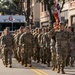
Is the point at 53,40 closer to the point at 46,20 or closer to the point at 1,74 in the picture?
the point at 1,74

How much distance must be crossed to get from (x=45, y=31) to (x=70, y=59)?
1.95 metres

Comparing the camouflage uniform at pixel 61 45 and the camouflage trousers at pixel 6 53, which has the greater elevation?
the camouflage uniform at pixel 61 45

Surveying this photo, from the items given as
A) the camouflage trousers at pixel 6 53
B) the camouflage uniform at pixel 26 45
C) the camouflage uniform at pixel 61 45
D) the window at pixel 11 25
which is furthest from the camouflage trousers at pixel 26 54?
the window at pixel 11 25

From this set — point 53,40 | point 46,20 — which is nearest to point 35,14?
point 46,20

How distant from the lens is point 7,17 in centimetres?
2761

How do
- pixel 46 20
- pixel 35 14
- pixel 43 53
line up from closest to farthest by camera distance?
pixel 43 53
pixel 46 20
pixel 35 14

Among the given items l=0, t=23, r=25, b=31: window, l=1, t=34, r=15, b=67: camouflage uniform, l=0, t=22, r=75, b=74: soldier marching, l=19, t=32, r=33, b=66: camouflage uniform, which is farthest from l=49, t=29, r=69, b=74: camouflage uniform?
l=0, t=23, r=25, b=31: window

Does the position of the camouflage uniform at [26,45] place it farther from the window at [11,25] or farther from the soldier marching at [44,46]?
the window at [11,25]

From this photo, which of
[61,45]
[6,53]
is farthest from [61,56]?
[6,53]

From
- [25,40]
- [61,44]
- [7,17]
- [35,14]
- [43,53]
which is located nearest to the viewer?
[61,44]

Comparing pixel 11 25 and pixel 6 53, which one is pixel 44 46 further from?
pixel 11 25

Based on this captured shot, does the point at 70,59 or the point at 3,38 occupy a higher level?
the point at 3,38

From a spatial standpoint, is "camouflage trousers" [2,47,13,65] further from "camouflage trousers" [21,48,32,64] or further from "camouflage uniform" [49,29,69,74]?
"camouflage uniform" [49,29,69,74]

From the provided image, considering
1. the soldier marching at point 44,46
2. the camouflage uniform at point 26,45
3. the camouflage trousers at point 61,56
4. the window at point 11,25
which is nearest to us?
the camouflage trousers at point 61,56
